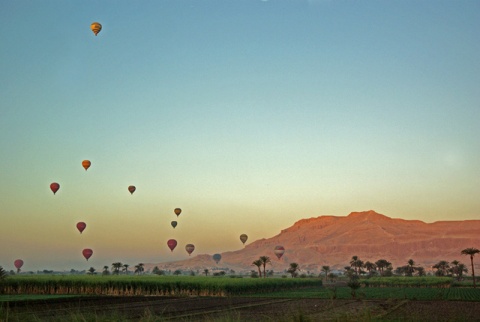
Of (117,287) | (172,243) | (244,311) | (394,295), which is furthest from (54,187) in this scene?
(394,295)

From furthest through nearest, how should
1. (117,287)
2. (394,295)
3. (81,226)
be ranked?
(81,226), (394,295), (117,287)

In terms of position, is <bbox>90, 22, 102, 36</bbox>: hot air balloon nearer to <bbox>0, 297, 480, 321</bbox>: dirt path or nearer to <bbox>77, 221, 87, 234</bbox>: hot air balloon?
<bbox>0, 297, 480, 321</bbox>: dirt path

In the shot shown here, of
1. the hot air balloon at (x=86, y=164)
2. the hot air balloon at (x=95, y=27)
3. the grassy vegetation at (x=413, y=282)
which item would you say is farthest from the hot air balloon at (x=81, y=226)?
the grassy vegetation at (x=413, y=282)

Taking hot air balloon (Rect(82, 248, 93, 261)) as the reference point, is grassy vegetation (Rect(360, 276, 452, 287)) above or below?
below

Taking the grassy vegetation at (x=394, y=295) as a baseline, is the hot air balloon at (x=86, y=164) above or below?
above

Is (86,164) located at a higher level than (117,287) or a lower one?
higher

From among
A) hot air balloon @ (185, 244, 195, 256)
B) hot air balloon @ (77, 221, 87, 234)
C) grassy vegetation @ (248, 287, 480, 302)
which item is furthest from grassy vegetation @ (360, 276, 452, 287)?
hot air balloon @ (77, 221, 87, 234)

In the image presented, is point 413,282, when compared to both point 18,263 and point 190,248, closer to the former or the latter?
point 190,248

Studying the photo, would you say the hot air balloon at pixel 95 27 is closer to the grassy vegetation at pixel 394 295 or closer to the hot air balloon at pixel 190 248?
the grassy vegetation at pixel 394 295

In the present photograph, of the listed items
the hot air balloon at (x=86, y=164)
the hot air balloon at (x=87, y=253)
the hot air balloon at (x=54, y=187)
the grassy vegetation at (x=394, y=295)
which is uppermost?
the hot air balloon at (x=86, y=164)

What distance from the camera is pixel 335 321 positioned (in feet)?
26.0

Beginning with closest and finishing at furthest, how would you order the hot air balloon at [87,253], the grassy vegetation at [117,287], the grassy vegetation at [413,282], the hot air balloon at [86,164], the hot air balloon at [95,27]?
the hot air balloon at [95,27]
the grassy vegetation at [117,287]
the hot air balloon at [86,164]
the hot air balloon at [87,253]
the grassy vegetation at [413,282]

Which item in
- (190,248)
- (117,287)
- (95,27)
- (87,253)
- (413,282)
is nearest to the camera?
(95,27)

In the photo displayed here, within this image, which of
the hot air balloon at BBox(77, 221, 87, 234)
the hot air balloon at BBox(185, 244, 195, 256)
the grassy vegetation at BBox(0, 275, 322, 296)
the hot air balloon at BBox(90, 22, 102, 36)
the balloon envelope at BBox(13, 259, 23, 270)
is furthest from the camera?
the balloon envelope at BBox(13, 259, 23, 270)
